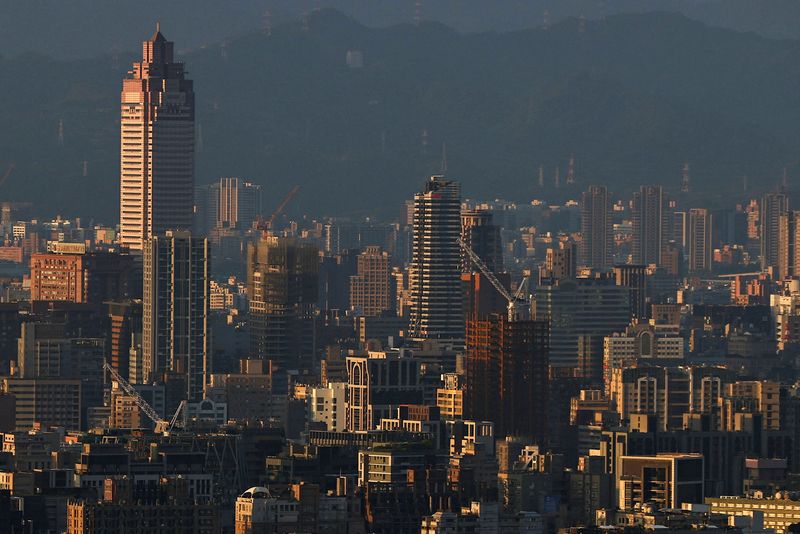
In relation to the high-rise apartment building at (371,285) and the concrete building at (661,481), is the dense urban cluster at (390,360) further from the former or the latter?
the high-rise apartment building at (371,285)

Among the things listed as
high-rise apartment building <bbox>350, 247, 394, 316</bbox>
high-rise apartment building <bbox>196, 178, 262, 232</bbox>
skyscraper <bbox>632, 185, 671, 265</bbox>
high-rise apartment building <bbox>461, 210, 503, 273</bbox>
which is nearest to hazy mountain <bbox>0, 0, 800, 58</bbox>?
high-rise apartment building <bbox>196, 178, 262, 232</bbox>

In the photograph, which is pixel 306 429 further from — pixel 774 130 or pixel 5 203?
pixel 774 130

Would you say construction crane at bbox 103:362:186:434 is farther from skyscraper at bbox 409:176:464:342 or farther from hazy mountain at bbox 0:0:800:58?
hazy mountain at bbox 0:0:800:58

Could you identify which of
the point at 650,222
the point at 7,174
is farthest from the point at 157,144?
the point at 650,222

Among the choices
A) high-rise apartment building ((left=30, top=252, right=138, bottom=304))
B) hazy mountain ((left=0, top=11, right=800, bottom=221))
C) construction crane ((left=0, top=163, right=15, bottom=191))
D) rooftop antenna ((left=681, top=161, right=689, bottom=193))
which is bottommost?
high-rise apartment building ((left=30, top=252, right=138, bottom=304))

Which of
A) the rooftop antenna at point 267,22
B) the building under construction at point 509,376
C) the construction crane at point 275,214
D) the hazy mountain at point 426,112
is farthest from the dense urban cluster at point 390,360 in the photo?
the rooftop antenna at point 267,22

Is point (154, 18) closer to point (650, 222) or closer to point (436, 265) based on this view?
point (650, 222)
